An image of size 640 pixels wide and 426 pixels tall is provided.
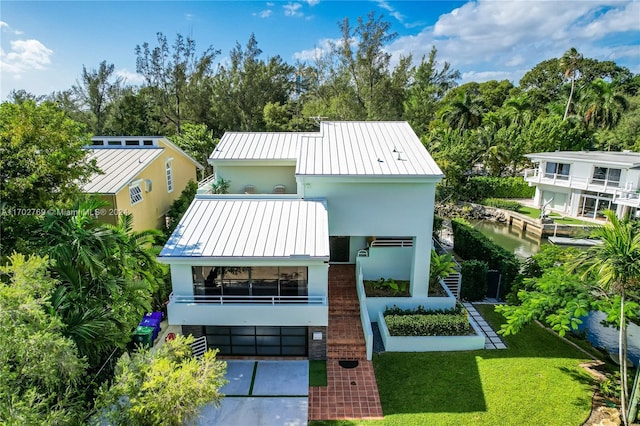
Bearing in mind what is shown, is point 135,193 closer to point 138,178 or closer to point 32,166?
point 138,178

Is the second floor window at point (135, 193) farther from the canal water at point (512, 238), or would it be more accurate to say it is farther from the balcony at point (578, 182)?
the balcony at point (578, 182)

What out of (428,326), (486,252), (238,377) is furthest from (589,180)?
(238,377)

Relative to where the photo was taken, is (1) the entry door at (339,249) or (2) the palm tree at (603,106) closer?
(1) the entry door at (339,249)

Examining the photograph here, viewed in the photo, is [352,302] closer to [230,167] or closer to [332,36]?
[230,167]

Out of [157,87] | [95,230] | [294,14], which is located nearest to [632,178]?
[294,14]

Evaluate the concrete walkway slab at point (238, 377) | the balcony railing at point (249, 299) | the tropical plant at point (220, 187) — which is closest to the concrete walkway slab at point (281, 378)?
the concrete walkway slab at point (238, 377)

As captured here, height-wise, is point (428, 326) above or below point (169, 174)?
below

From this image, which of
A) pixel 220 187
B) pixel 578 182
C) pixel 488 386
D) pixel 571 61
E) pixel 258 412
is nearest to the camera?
pixel 258 412
